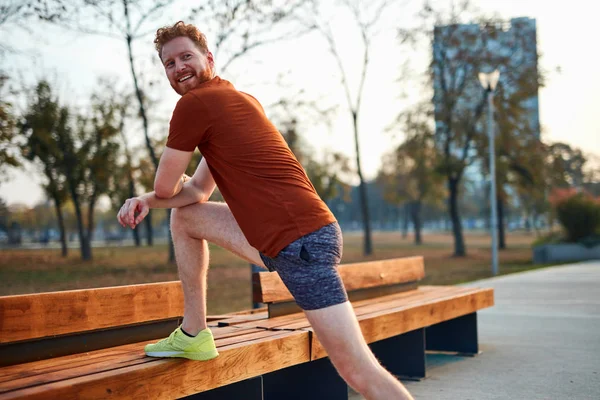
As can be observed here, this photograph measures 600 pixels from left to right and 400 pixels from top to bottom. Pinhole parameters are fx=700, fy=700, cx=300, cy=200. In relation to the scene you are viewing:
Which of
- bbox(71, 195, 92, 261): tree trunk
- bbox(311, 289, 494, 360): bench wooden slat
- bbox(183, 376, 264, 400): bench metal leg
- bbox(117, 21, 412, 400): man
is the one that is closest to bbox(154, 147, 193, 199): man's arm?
bbox(117, 21, 412, 400): man

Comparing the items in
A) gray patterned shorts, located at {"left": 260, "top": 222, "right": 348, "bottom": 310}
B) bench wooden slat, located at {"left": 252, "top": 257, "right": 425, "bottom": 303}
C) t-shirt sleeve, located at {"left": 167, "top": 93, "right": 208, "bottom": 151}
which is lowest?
bench wooden slat, located at {"left": 252, "top": 257, "right": 425, "bottom": 303}

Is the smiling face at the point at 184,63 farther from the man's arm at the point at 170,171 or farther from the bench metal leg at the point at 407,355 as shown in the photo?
the bench metal leg at the point at 407,355

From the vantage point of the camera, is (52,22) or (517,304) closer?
(517,304)

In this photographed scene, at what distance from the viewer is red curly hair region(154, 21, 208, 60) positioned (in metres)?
2.87

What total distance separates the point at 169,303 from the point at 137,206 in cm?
106

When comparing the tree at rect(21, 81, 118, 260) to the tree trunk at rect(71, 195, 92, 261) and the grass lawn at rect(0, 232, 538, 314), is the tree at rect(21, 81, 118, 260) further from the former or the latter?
the grass lawn at rect(0, 232, 538, 314)

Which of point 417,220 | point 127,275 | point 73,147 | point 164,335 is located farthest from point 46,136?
point 417,220

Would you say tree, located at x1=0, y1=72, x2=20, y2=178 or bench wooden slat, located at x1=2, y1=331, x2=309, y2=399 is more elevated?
tree, located at x1=0, y1=72, x2=20, y2=178

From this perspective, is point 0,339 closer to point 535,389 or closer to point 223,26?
point 535,389

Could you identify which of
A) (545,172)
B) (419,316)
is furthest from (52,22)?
(545,172)

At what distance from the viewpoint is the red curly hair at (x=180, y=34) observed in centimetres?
287

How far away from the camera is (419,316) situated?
16.4 ft

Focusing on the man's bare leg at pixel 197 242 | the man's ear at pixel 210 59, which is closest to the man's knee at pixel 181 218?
the man's bare leg at pixel 197 242

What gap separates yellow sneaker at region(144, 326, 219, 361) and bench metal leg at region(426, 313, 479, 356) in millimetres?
3500
